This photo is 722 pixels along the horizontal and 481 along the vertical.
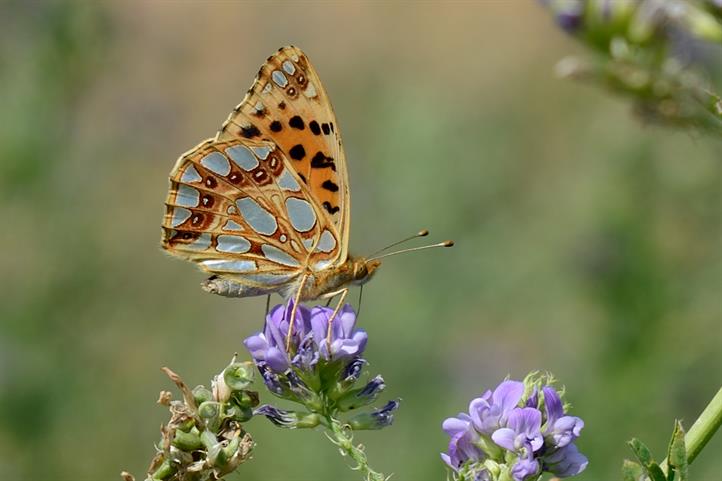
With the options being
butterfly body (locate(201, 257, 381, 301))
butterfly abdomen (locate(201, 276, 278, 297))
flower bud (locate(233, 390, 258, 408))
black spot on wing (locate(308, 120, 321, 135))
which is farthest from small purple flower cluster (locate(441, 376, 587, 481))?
black spot on wing (locate(308, 120, 321, 135))

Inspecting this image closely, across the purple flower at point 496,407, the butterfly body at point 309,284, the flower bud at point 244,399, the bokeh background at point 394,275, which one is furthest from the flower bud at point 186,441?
the bokeh background at point 394,275

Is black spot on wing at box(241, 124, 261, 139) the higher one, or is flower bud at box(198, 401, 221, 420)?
black spot on wing at box(241, 124, 261, 139)

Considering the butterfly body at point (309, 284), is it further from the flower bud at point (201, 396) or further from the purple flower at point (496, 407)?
the purple flower at point (496, 407)

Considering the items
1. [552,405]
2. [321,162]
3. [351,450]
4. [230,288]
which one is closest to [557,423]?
[552,405]

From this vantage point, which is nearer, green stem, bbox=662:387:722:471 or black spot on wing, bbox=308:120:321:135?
green stem, bbox=662:387:722:471

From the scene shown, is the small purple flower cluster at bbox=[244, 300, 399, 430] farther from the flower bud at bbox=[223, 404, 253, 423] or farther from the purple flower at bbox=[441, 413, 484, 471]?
the purple flower at bbox=[441, 413, 484, 471]

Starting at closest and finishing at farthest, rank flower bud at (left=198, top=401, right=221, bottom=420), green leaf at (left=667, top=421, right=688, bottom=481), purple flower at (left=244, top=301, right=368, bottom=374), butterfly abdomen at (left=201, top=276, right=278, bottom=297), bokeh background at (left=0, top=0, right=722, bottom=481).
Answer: green leaf at (left=667, top=421, right=688, bottom=481) → flower bud at (left=198, top=401, right=221, bottom=420) → purple flower at (left=244, top=301, right=368, bottom=374) → butterfly abdomen at (left=201, top=276, right=278, bottom=297) → bokeh background at (left=0, top=0, right=722, bottom=481)

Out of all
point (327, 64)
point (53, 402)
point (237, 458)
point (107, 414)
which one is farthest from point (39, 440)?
point (327, 64)

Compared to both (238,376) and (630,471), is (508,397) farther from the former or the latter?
(238,376)
